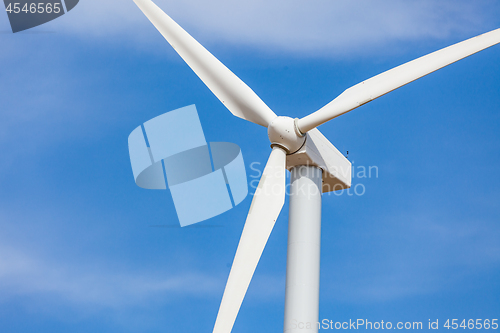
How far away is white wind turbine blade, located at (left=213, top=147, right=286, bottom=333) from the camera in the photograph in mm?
14594

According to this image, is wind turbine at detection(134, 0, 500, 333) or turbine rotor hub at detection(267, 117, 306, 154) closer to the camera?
wind turbine at detection(134, 0, 500, 333)

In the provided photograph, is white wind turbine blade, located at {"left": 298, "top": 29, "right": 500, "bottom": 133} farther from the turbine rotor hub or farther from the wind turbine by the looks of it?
the turbine rotor hub

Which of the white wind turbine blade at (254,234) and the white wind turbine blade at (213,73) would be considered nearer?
the white wind turbine blade at (254,234)

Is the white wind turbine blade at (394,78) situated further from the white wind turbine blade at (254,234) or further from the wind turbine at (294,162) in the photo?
the white wind turbine blade at (254,234)

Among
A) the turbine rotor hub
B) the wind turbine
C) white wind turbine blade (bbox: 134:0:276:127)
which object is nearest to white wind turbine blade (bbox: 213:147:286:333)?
the wind turbine

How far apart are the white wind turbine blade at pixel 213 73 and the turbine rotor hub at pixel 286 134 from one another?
446 millimetres

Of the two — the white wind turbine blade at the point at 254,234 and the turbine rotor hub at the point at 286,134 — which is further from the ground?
the turbine rotor hub at the point at 286,134

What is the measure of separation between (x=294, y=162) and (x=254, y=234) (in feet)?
10.4

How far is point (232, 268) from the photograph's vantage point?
1547 cm

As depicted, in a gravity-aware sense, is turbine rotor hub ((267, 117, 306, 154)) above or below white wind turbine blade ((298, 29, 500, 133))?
below

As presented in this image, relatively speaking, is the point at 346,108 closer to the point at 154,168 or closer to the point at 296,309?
the point at 296,309

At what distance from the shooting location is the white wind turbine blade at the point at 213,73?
18422mm

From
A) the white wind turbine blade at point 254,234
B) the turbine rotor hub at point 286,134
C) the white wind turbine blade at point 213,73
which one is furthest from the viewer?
the white wind turbine blade at point 213,73

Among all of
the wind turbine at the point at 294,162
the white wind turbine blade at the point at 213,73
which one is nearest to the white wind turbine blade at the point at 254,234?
the wind turbine at the point at 294,162
